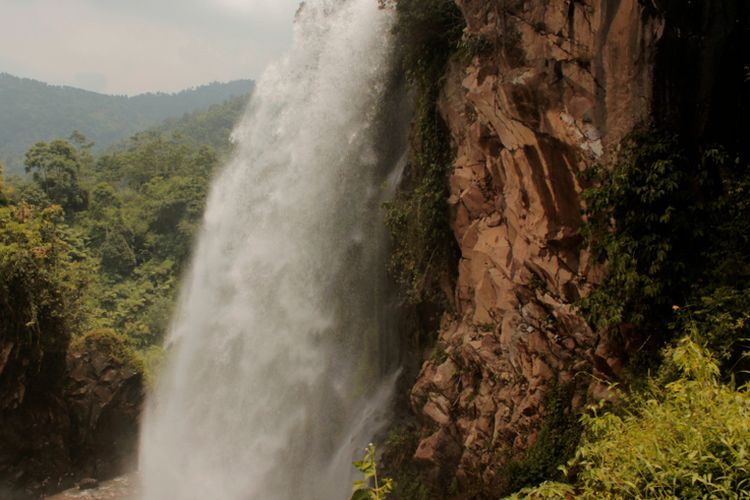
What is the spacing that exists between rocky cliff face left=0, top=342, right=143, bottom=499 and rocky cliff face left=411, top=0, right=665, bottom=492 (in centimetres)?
1058

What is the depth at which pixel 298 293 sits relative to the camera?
41.3 feet

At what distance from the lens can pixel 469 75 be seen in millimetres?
8570

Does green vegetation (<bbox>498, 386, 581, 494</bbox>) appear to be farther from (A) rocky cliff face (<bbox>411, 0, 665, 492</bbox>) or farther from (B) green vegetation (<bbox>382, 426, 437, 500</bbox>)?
(B) green vegetation (<bbox>382, 426, 437, 500</bbox>)

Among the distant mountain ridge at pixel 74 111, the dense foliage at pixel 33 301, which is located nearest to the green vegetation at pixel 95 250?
the dense foliage at pixel 33 301

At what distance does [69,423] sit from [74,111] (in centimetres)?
15337

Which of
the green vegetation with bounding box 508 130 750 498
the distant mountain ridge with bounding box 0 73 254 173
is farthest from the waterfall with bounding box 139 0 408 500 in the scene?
the distant mountain ridge with bounding box 0 73 254 173

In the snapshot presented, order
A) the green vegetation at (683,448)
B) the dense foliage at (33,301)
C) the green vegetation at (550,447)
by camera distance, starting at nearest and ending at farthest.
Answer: the green vegetation at (683,448) < the green vegetation at (550,447) < the dense foliage at (33,301)

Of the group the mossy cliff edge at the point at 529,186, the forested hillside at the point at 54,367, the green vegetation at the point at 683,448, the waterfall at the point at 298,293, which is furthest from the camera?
the forested hillside at the point at 54,367

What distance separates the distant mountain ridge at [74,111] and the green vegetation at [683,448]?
4477 inches

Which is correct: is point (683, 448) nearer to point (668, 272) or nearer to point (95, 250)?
point (668, 272)

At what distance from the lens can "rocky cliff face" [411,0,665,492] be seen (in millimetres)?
6613

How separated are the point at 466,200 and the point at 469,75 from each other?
1.78 m

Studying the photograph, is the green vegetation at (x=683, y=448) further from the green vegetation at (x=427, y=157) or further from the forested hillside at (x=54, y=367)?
the forested hillside at (x=54, y=367)

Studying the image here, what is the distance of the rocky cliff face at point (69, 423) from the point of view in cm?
1459
